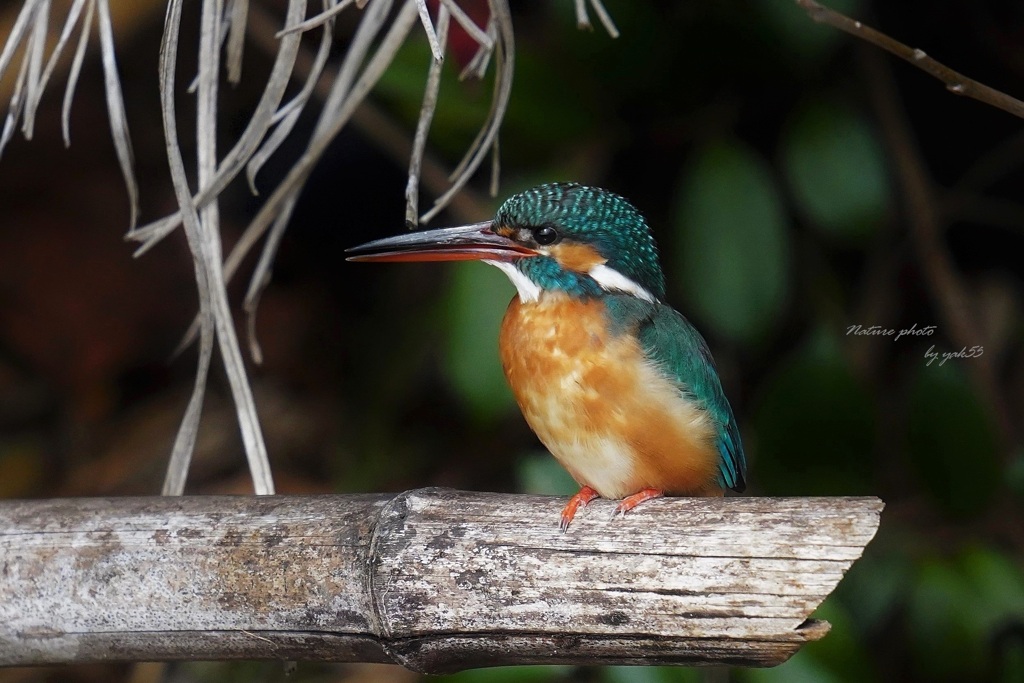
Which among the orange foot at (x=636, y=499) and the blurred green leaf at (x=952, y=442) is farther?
the blurred green leaf at (x=952, y=442)

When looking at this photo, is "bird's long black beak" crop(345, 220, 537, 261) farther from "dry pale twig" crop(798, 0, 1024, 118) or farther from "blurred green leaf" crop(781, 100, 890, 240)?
"blurred green leaf" crop(781, 100, 890, 240)

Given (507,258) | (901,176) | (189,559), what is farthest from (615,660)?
(901,176)

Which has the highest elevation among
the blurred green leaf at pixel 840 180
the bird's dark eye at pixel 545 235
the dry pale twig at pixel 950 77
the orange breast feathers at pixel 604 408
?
the blurred green leaf at pixel 840 180

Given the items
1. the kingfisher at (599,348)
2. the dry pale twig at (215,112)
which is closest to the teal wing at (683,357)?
the kingfisher at (599,348)

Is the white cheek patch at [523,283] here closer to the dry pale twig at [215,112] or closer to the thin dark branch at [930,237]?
the dry pale twig at [215,112]

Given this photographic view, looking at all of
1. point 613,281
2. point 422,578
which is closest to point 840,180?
point 613,281

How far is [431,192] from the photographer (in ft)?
10.2

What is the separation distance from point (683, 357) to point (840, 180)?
2.86 ft

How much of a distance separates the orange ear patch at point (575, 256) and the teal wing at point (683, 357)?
0.24 feet

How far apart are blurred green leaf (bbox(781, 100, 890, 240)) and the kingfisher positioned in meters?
0.70

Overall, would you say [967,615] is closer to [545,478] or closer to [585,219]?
[545,478]

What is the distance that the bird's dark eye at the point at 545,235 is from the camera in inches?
70.6

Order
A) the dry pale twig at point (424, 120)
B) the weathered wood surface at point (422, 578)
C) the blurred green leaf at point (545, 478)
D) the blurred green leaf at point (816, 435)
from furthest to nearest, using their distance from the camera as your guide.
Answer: the blurred green leaf at point (816, 435)
the blurred green leaf at point (545, 478)
the dry pale twig at point (424, 120)
the weathered wood surface at point (422, 578)

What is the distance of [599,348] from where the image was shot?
1.70 metres
